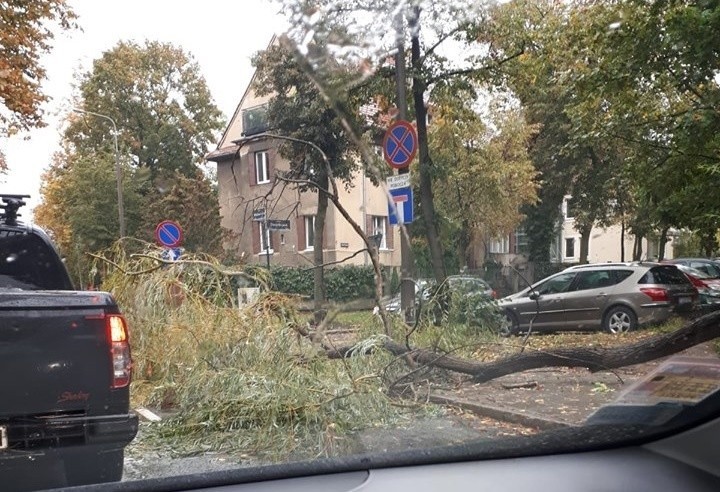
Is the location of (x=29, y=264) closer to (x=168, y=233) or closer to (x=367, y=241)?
(x=168, y=233)

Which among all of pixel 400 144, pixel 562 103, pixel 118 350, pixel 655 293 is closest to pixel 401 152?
pixel 400 144

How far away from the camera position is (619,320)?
16.2 feet

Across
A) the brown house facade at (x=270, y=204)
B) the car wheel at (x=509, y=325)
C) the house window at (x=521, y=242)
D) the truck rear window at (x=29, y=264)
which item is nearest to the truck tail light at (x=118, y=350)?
the truck rear window at (x=29, y=264)

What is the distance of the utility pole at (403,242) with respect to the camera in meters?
4.55

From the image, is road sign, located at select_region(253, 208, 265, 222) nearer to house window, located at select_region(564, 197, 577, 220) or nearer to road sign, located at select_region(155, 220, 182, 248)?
road sign, located at select_region(155, 220, 182, 248)

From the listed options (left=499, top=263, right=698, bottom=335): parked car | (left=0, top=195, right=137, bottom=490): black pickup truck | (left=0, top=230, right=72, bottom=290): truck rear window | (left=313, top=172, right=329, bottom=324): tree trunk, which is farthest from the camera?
(left=499, top=263, right=698, bottom=335): parked car

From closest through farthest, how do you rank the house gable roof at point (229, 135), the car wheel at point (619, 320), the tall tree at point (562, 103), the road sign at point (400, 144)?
the house gable roof at point (229, 135)
the road sign at point (400, 144)
the tall tree at point (562, 103)
the car wheel at point (619, 320)

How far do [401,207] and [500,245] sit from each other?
959mm

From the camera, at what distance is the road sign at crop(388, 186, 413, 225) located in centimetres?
454

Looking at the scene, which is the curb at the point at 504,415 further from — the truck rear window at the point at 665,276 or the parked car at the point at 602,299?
the truck rear window at the point at 665,276

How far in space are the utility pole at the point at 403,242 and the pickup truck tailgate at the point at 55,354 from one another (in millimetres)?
2342

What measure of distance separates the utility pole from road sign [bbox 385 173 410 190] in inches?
1.5

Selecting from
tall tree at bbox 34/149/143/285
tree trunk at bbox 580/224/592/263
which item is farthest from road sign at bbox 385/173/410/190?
tall tree at bbox 34/149/143/285

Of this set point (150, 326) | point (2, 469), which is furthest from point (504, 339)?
point (2, 469)
